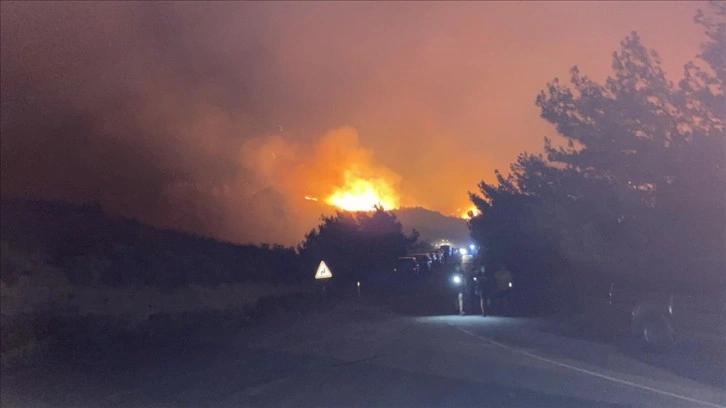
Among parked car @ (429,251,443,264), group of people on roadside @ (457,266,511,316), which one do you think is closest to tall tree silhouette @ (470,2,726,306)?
group of people on roadside @ (457,266,511,316)

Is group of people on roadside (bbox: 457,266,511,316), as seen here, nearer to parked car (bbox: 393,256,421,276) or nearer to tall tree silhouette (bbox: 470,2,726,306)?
tall tree silhouette (bbox: 470,2,726,306)

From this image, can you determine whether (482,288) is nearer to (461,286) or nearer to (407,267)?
(461,286)

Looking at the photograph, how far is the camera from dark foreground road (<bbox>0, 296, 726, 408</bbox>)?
12969 mm

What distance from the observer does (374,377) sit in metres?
15.3

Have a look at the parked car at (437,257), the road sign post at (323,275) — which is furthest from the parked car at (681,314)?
the parked car at (437,257)

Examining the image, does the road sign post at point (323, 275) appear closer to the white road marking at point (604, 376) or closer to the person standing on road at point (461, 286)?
the person standing on road at point (461, 286)

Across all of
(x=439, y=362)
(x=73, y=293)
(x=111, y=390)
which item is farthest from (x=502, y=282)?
(x=111, y=390)

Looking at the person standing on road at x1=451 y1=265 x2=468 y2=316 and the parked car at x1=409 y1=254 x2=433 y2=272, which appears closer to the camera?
the person standing on road at x1=451 y1=265 x2=468 y2=316

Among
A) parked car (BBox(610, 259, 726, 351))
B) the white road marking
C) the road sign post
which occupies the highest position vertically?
the road sign post

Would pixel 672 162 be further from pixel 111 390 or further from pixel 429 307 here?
pixel 111 390

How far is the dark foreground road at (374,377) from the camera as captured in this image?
12969 millimetres

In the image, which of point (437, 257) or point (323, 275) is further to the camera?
point (437, 257)

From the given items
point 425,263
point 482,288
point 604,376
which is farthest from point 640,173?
point 425,263

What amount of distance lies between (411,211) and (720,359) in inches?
3677
